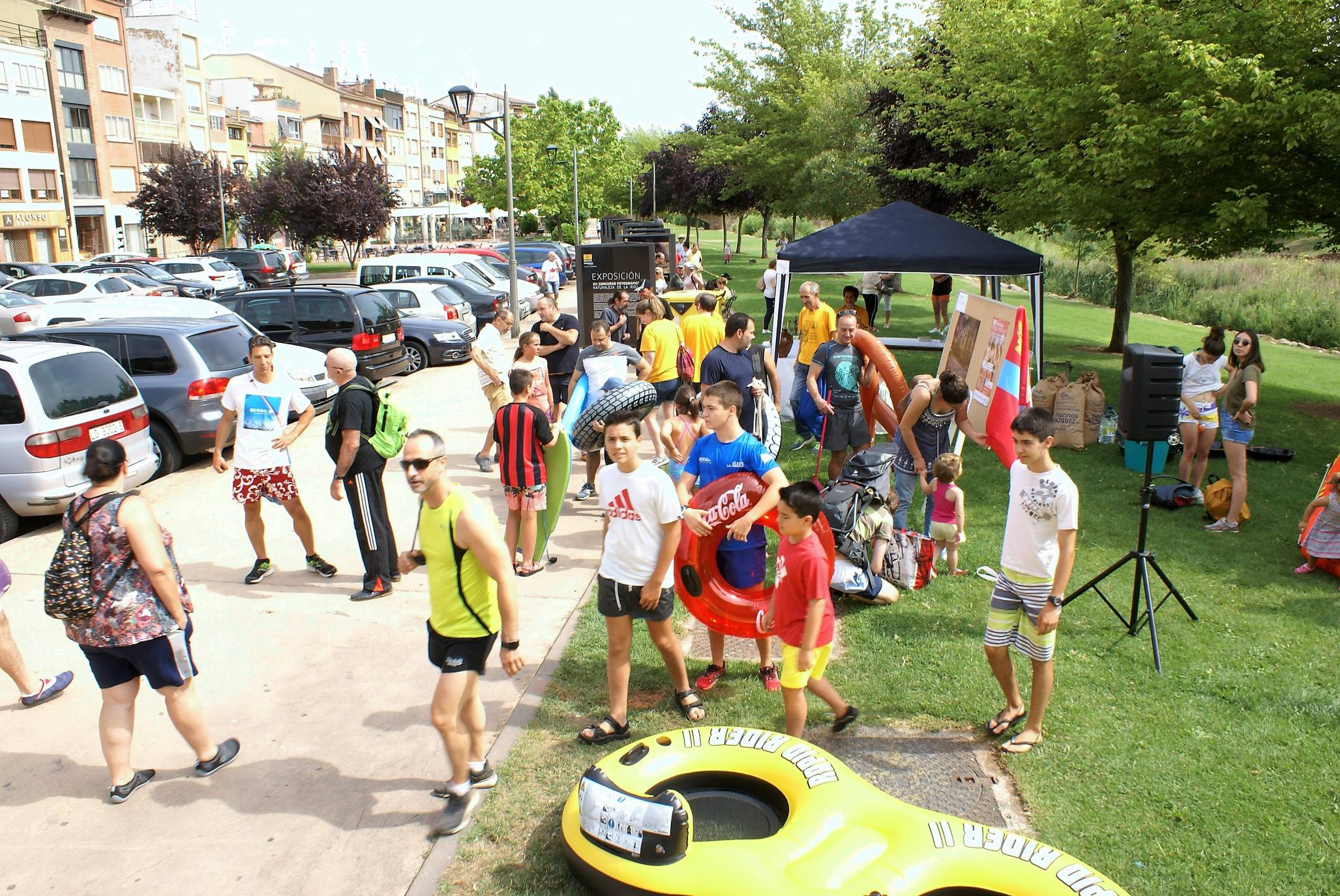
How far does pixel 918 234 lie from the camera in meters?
12.5

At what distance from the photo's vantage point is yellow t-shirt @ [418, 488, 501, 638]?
13.5 feet

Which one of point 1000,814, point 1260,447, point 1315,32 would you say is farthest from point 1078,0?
point 1000,814

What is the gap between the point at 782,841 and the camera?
11.8 feet

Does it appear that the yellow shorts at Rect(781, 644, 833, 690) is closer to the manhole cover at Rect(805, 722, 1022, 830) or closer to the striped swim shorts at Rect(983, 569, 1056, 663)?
the manhole cover at Rect(805, 722, 1022, 830)

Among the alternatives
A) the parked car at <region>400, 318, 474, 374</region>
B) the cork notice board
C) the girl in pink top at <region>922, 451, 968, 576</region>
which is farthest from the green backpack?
the parked car at <region>400, 318, 474, 374</region>

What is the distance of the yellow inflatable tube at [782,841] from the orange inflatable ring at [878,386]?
5085mm

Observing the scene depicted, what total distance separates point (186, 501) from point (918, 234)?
9.27 m

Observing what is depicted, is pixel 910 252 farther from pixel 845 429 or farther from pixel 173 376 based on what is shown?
pixel 173 376

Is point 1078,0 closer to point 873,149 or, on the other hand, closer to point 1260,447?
point 1260,447

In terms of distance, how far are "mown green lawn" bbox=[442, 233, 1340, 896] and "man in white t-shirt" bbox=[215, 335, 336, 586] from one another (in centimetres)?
257

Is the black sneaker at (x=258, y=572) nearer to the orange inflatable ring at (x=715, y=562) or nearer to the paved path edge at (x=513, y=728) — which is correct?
the paved path edge at (x=513, y=728)

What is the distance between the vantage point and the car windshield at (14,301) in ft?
69.8

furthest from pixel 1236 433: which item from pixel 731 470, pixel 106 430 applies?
pixel 106 430

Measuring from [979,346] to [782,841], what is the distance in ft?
20.8
